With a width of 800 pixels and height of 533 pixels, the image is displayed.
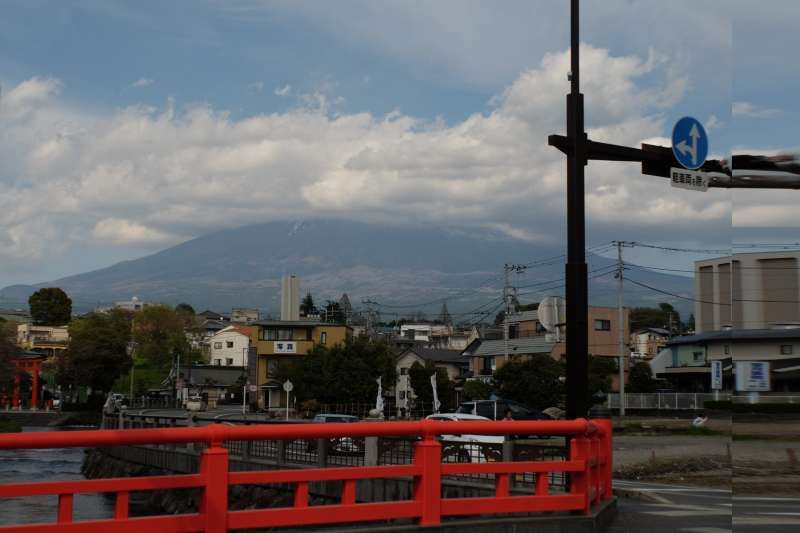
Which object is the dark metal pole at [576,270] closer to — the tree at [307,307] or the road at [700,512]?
the road at [700,512]

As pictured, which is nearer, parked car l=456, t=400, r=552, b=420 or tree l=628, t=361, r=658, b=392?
parked car l=456, t=400, r=552, b=420

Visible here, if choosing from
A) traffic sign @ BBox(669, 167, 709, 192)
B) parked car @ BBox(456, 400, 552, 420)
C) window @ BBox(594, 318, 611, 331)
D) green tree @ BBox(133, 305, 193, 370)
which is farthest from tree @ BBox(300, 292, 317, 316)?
traffic sign @ BBox(669, 167, 709, 192)

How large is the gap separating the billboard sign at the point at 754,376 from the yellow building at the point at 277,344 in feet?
283

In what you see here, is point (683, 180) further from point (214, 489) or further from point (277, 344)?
point (277, 344)

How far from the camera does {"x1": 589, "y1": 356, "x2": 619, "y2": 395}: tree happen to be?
202 feet

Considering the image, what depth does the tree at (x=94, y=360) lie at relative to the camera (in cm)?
9175

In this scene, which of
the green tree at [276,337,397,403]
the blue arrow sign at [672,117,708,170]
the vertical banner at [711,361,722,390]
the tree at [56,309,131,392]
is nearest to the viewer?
the vertical banner at [711,361,722,390]

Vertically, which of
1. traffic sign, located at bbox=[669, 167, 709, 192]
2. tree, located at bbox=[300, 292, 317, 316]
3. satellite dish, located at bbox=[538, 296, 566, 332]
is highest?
tree, located at bbox=[300, 292, 317, 316]

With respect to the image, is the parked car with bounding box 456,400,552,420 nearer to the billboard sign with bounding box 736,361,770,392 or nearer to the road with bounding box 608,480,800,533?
the road with bounding box 608,480,800,533

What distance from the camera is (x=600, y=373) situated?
66062 millimetres

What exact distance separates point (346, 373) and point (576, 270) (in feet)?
188

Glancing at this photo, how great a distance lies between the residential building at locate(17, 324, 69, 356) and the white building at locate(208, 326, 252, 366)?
70.3ft

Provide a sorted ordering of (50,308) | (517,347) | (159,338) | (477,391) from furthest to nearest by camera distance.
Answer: (50,308) < (159,338) < (517,347) < (477,391)

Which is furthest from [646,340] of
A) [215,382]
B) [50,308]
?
[50,308]
